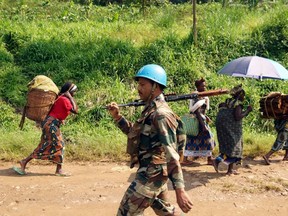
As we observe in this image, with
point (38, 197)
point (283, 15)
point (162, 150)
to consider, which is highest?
point (283, 15)

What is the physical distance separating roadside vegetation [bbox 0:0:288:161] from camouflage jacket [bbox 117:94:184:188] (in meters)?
3.45

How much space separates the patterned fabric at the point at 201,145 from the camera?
654 centimetres

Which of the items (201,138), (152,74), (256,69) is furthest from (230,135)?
(152,74)

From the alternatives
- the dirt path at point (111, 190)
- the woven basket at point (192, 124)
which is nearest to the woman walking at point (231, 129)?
the dirt path at point (111, 190)

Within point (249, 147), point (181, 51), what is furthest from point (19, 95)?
point (249, 147)

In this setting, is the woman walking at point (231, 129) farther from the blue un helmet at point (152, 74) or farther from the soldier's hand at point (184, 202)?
the soldier's hand at point (184, 202)

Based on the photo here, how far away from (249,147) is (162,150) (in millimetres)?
4256

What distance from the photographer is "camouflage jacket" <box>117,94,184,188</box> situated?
3.32 metres

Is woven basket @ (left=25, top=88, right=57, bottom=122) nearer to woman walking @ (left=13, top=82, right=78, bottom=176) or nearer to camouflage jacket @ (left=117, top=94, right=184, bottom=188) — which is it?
woman walking @ (left=13, top=82, right=78, bottom=176)

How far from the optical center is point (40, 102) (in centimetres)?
597

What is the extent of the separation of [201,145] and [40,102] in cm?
250

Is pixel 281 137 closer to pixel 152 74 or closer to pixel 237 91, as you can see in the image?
pixel 237 91

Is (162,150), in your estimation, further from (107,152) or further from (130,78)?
(130,78)

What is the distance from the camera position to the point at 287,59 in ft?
33.8
